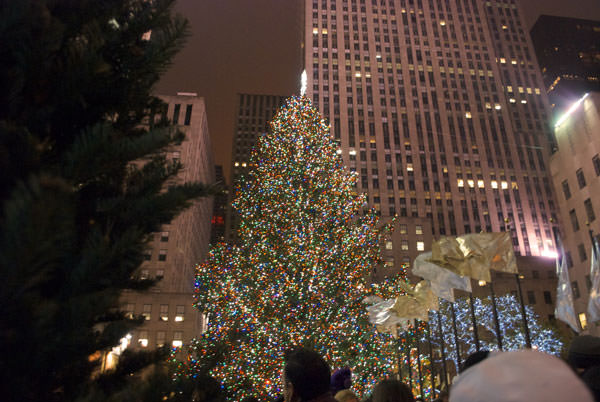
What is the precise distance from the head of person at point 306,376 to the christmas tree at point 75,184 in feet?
5.87

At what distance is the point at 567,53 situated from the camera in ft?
463

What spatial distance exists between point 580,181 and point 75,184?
39778 mm

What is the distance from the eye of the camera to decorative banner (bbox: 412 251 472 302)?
318 inches

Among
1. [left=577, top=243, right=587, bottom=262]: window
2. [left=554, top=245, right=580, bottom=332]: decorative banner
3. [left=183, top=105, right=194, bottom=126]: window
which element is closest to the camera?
[left=554, top=245, right=580, bottom=332]: decorative banner

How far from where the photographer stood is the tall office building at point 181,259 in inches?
1976

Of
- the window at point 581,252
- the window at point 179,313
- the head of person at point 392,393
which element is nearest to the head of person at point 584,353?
the head of person at point 392,393

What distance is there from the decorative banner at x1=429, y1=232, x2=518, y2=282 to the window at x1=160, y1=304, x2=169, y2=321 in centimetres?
4991

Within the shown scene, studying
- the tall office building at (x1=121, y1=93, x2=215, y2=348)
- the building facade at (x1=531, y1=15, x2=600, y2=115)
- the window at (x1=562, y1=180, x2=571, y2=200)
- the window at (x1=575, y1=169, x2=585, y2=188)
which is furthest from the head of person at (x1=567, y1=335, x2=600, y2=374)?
the building facade at (x1=531, y1=15, x2=600, y2=115)

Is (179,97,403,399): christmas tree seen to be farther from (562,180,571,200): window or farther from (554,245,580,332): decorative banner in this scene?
(562,180,571,200): window

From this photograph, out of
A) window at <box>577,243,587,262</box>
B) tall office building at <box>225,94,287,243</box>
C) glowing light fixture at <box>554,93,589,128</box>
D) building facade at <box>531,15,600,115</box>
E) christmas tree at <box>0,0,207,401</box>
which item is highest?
building facade at <box>531,15,600,115</box>

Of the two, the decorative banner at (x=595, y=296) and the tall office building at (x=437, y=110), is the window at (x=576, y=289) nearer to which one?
the decorative banner at (x=595, y=296)

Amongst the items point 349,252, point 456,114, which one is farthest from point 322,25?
point 349,252

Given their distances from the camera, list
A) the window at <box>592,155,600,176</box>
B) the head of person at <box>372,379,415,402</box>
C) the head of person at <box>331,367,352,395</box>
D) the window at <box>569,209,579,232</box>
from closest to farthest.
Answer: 1. the head of person at <box>372,379,415,402</box>
2. the head of person at <box>331,367,352,395</box>
3. the window at <box>592,155,600,176</box>
4. the window at <box>569,209,579,232</box>

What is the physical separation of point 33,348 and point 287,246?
1622 cm
